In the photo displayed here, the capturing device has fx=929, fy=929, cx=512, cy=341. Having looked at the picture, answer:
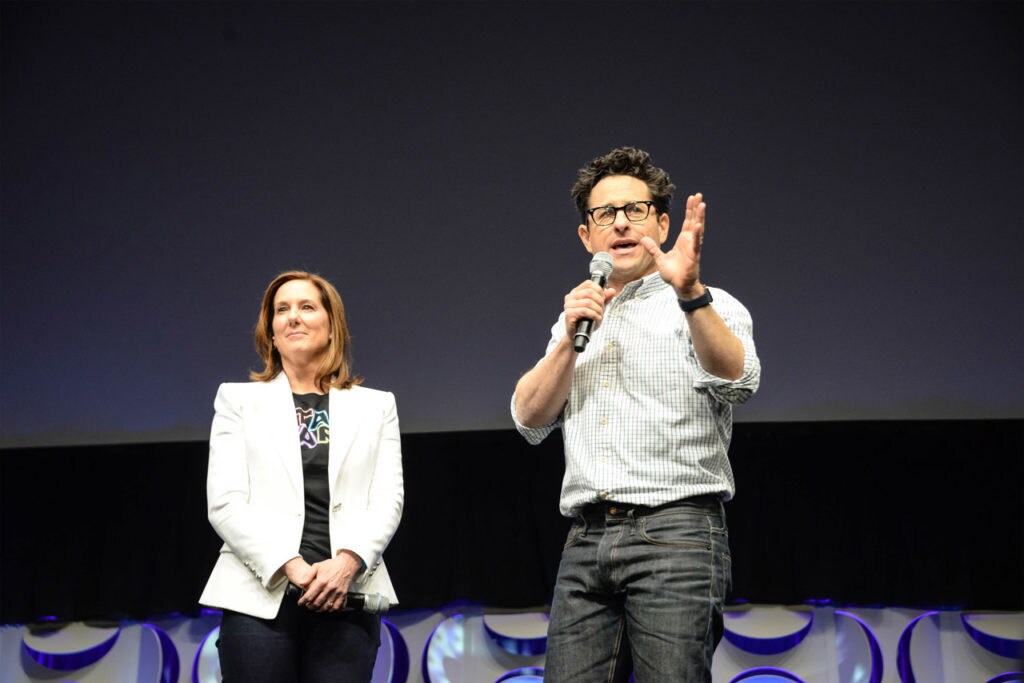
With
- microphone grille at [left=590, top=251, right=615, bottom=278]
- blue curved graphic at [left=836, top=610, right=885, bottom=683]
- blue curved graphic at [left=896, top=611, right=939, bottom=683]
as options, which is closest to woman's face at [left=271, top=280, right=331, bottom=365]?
microphone grille at [left=590, top=251, right=615, bottom=278]

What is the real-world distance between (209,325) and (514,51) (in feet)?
5.52

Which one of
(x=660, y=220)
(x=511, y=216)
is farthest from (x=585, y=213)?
(x=511, y=216)

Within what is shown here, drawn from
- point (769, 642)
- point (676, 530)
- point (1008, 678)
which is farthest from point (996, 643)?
point (676, 530)

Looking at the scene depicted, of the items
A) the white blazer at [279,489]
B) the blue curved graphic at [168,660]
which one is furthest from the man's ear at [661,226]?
the blue curved graphic at [168,660]

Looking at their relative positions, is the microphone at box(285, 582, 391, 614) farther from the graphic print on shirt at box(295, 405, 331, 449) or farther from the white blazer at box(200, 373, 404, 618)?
the graphic print on shirt at box(295, 405, 331, 449)

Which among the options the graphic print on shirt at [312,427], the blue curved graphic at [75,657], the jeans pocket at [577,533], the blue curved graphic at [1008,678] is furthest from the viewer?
the blue curved graphic at [75,657]

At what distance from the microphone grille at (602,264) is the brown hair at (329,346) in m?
0.80

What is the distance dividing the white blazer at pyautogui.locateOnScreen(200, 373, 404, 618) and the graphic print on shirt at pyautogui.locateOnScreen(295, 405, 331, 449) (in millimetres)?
19

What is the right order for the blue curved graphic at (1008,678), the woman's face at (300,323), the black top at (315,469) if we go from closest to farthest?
the black top at (315,469) → the woman's face at (300,323) → the blue curved graphic at (1008,678)

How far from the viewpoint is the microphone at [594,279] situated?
1493mm

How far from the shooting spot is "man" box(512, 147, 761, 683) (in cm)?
144

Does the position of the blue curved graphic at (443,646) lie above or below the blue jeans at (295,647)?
below

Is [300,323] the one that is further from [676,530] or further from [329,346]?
[676,530]

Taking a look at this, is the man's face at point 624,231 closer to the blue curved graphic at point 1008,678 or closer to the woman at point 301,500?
the woman at point 301,500
